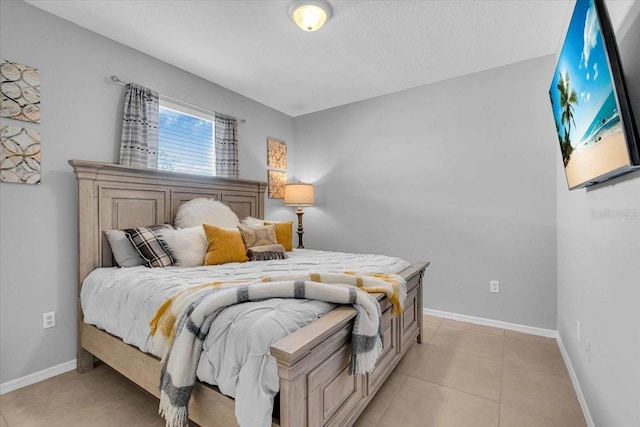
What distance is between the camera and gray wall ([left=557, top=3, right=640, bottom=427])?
1093mm

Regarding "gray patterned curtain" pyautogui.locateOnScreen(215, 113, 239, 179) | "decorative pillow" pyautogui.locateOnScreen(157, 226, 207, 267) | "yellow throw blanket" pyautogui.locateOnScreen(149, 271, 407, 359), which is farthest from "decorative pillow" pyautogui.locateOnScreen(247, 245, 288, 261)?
"gray patterned curtain" pyautogui.locateOnScreen(215, 113, 239, 179)

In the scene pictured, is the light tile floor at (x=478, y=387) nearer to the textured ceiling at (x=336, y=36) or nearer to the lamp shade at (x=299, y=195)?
the lamp shade at (x=299, y=195)

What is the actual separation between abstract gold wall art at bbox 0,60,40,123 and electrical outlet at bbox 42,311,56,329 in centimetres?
140

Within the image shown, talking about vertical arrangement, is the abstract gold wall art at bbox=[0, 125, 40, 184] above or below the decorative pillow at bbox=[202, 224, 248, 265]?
above

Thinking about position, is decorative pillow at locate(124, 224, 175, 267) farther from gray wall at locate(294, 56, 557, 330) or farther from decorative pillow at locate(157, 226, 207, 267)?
gray wall at locate(294, 56, 557, 330)

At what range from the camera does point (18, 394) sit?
198cm

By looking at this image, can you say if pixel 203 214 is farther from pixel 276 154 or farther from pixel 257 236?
pixel 276 154

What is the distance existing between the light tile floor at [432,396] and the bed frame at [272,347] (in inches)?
5.7

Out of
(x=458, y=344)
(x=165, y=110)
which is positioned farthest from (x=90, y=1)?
(x=458, y=344)

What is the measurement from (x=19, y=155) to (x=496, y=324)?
13.9ft

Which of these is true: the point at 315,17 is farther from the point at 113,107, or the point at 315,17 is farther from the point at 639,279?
the point at 639,279

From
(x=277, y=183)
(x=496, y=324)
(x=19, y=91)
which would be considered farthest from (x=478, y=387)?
(x=19, y=91)

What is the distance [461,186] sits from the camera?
128 inches

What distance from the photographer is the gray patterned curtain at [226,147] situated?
3.47 meters
